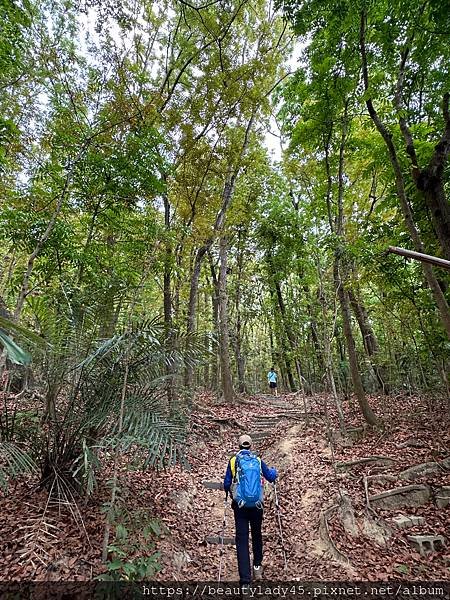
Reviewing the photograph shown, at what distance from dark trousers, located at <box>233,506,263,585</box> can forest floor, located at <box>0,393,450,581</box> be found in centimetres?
45

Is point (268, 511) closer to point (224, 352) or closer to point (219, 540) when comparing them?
point (219, 540)

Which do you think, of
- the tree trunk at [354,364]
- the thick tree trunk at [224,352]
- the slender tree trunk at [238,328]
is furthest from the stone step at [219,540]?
the slender tree trunk at [238,328]

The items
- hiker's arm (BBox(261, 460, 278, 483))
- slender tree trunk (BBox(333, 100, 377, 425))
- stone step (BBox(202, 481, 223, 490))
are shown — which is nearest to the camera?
hiker's arm (BBox(261, 460, 278, 483))

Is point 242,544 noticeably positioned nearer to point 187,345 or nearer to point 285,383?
point 187,345

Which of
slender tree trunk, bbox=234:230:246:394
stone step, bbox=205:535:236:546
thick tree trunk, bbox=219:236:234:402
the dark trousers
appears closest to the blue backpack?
the dark trousers

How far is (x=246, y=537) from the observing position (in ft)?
12.3

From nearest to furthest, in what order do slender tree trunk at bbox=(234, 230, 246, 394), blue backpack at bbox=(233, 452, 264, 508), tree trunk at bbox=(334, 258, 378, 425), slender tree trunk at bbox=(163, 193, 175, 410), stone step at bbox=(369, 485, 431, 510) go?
blue backpack at bbox=(233, 452, 264, 508) → slender tree trunk at bbox=(163, 193, 175, 410) → stone step at bbox=(369, 485, 431, 510) → tree trunk at bbox=(334, 258, 378, 425) → slender tree trunk at bbox=(234, 230, 246, 394)

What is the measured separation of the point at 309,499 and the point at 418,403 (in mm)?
5442

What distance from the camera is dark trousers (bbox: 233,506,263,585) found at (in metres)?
3.74

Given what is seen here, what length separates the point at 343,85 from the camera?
6.42 m

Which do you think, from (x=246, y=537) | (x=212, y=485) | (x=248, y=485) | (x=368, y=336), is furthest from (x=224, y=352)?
(x=246, y=537)

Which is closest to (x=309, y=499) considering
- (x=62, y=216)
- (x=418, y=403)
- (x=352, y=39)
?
(x=418, y=403)

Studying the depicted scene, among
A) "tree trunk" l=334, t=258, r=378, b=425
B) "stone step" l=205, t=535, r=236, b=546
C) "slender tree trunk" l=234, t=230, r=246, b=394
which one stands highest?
"slender tree trunk" l=234, t=230, r=246, b=394

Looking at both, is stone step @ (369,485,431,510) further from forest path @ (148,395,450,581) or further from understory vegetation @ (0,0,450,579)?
understory vegetation @ (0,0,450,579)
